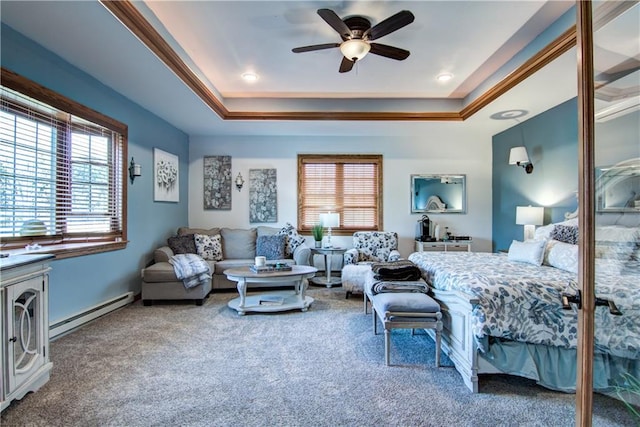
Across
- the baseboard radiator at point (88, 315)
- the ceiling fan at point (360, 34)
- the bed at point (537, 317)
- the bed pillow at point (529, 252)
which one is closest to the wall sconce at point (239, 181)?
the baseboard radiator at point (88, 315)

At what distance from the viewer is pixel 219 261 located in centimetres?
479

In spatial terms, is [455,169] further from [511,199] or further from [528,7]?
[528,7]

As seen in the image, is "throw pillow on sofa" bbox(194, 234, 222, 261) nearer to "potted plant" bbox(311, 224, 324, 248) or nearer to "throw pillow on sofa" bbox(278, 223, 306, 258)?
"throw pillow on sofa" bbox(278, 223, 306, 258)

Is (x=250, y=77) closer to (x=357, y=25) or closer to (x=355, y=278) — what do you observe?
(x=357, y=25)

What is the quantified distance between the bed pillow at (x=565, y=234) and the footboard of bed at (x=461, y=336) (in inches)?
57.6

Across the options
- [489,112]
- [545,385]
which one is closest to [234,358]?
[545,385]

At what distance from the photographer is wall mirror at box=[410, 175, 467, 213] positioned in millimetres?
5746

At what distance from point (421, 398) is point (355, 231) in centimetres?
385

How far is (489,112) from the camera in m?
4.39

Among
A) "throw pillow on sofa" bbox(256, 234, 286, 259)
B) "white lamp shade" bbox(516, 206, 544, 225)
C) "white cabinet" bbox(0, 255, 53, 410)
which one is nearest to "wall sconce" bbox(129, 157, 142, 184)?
"throw pillow on sofa" bbox(256, 234, 286, 259)

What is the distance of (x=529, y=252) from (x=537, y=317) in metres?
1.00

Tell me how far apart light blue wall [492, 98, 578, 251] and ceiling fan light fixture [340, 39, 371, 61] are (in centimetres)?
272

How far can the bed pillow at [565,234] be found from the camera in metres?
2.96

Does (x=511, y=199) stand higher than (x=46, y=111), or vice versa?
(x=46, y=111)
